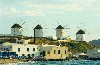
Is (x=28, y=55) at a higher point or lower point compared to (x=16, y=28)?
lower

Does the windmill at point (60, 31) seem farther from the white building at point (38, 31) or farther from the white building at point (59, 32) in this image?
the white building at point (38, 31)

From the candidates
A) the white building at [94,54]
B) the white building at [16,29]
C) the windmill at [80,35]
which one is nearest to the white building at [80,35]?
the windmill at [80,35]

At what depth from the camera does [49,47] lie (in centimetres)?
9375

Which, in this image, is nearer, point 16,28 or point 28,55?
point 28,55

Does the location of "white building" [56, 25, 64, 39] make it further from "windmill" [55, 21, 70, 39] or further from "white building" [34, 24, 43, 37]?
"white building" [34, 24, 43, 37]

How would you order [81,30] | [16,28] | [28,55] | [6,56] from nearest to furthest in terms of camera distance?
[6,56], [28,55], [16,28], [81,30]

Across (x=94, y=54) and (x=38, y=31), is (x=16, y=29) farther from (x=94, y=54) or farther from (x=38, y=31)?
(x=94, y=54)

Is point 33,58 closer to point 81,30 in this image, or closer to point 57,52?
point 57,52

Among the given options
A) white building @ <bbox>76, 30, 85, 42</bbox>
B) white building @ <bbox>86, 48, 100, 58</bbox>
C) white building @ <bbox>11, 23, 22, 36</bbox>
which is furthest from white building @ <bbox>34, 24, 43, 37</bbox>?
white building @ <bbox>86, 48, 100, 58</bbox>

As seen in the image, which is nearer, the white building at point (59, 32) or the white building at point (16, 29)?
the white building at point (16, 29)

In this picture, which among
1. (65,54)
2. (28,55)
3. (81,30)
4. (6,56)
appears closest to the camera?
(6,56)

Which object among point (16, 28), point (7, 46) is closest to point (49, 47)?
point (7, 46)

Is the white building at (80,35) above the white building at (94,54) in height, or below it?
above

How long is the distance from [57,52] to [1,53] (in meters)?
16.1
